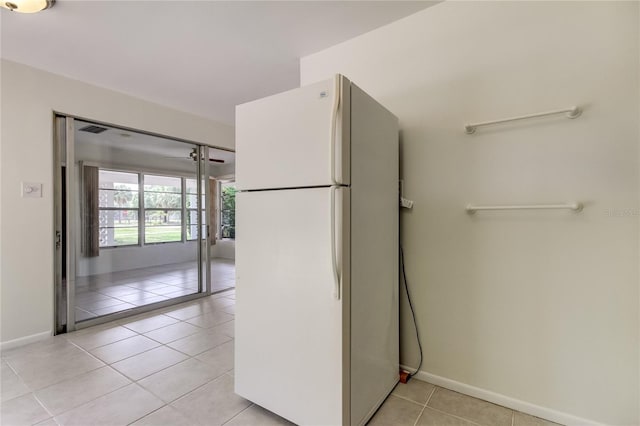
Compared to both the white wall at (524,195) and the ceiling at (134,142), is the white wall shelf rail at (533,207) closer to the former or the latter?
the white wall at (524,195)

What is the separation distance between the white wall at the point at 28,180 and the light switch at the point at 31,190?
0.04 meters

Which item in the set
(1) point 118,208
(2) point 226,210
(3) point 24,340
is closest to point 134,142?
(1) point 118,208

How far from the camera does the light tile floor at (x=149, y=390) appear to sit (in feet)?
5.72

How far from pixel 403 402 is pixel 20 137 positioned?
3.86 meters

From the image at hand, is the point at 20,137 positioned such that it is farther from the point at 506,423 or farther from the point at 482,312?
the point at 506,423

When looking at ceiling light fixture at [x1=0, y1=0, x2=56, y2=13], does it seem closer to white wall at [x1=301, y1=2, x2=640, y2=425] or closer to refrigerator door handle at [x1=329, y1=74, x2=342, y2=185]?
refrigerator door handle at [x1=329, y1=74, x2=342, y2=185]

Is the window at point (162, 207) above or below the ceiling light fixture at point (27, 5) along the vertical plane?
below

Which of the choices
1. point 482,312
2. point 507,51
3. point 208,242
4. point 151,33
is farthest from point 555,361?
point 208,242

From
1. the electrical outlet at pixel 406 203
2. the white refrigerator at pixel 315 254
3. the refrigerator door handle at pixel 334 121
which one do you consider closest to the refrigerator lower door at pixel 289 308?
the white refrigerator at pixel 315 254

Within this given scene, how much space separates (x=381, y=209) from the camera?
1.86 meters

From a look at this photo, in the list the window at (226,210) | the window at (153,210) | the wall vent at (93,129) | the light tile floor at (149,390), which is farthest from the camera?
the window at (226,210)

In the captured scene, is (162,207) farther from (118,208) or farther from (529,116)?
(529,116)

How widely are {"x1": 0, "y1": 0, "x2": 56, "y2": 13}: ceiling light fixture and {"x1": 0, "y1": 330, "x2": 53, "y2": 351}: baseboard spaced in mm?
2677

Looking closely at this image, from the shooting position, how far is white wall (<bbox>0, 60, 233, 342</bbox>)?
8.78ft
